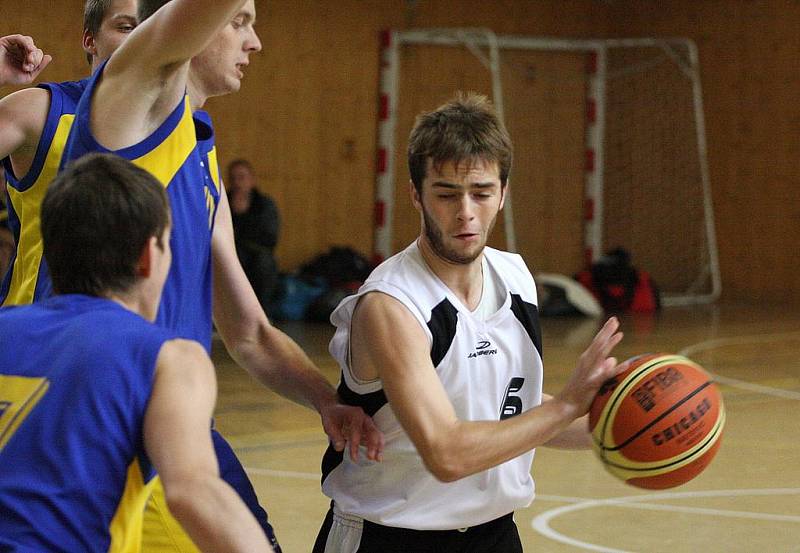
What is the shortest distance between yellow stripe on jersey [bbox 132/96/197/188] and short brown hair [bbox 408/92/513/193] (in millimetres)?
607

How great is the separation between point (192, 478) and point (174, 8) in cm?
98

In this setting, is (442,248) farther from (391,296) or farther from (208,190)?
(208,190)

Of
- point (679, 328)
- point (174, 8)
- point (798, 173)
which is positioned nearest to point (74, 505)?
point (174, 8)

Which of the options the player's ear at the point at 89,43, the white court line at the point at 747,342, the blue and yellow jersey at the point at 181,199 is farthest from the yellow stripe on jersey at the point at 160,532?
the white court line at the point at 747,342

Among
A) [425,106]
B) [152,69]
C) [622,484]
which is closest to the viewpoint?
[152,69]

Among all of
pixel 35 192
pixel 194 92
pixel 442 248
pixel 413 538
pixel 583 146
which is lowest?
pixel 583 146

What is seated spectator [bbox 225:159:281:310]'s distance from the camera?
11758 mm

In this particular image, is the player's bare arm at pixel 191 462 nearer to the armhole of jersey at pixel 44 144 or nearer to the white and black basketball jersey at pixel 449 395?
the white and black basketball jersey at pixel 449 395

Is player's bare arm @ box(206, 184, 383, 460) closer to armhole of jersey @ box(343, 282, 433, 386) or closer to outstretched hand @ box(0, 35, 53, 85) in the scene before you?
armhole of jersey @ box(343, 282, 433, 386)

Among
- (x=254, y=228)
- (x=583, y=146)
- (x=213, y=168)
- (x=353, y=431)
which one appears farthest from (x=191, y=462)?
(x=583, y=146)

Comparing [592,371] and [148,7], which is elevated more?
[148,7]

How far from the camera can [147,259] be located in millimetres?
2084

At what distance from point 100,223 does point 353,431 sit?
47.4 inches

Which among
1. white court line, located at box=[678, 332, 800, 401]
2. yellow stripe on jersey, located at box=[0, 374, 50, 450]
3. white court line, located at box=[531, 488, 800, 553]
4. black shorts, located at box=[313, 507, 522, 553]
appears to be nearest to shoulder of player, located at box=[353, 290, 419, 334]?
black shorts, located at box=[313, 507, 522, 553]
